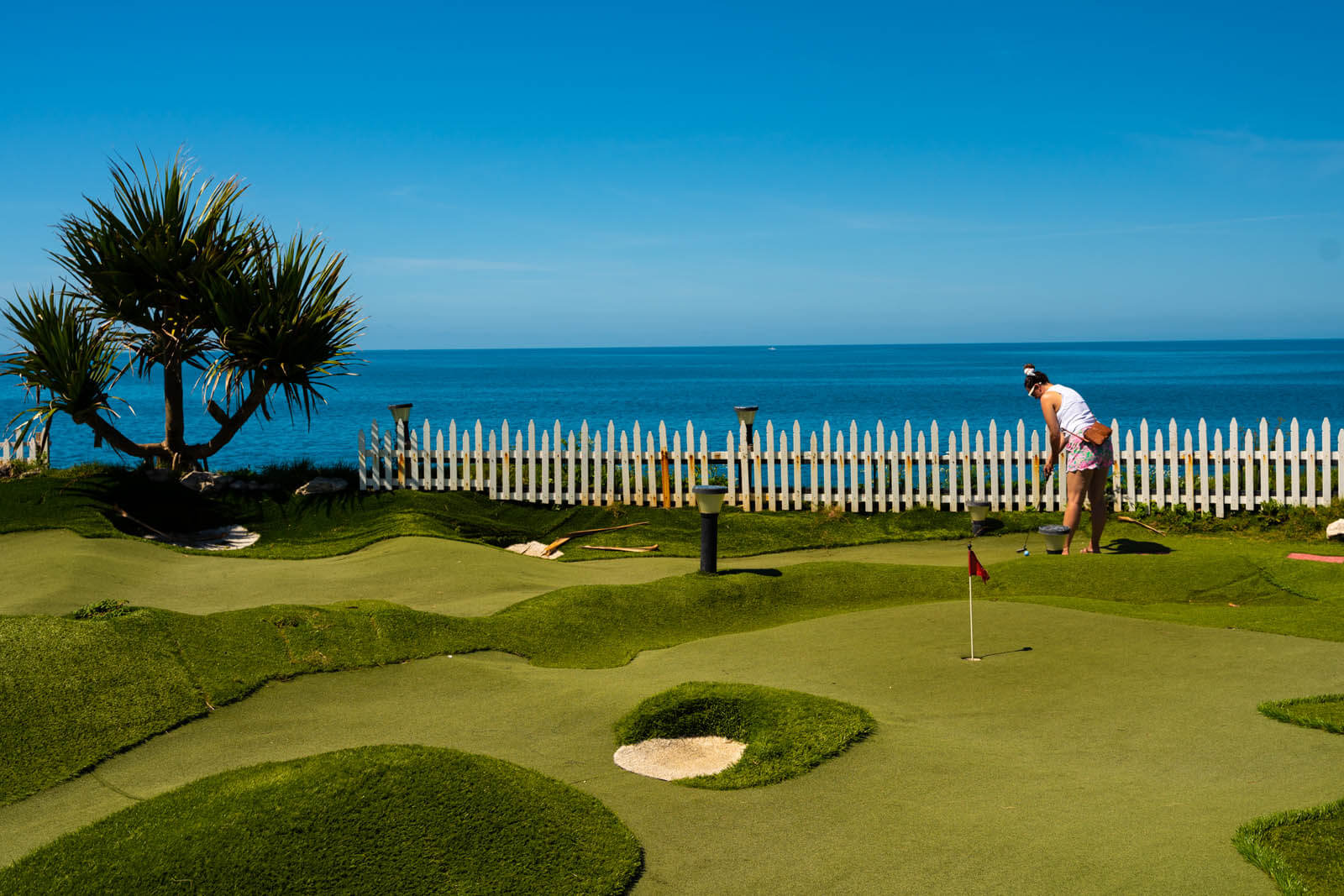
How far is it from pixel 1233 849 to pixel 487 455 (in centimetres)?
1269

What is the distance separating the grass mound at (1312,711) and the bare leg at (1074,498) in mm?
4829

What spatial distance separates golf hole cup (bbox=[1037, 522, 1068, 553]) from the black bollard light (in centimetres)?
369

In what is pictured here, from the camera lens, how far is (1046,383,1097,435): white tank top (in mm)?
10492

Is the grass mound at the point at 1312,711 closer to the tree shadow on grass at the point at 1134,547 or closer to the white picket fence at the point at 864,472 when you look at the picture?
the tree shadow on grass at the point at 1134,547

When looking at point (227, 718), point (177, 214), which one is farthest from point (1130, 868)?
point (177, 214)

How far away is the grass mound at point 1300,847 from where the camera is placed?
12.6 feet

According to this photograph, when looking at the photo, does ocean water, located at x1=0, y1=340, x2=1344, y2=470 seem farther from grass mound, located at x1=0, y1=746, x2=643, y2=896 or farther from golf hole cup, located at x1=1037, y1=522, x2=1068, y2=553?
grass mound, located at x1=0, y1=746, x2=643, y2=896

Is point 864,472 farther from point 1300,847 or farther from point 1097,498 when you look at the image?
point 1300,847

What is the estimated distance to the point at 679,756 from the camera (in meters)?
5.52

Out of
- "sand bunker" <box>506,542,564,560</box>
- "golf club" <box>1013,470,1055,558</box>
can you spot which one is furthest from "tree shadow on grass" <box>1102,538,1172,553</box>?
"sand bunker" <box>506,542,564,560</box>

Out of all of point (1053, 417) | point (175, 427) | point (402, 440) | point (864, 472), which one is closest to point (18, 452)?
point (175, 427)

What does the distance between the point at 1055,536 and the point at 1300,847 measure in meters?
6.96

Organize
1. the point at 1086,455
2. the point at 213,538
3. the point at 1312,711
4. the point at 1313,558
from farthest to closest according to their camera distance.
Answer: the point at 213,538 → the point at 1086,455 → the point at 1313,558 → the point at 1312,711

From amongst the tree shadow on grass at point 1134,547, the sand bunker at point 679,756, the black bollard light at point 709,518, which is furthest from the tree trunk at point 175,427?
the tree shadow on grass at point 1134,547
